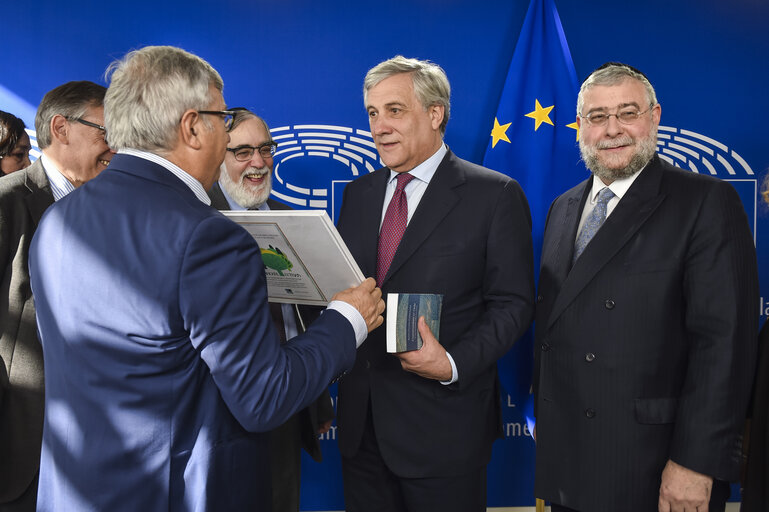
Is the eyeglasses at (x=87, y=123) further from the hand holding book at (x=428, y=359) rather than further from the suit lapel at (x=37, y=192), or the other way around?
the hand holding book at (x=428, y=359)

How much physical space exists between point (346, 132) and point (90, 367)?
2.46 m

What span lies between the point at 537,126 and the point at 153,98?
7.88 ft

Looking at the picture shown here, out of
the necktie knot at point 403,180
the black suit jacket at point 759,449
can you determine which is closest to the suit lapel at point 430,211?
the necktie knot at point 403,180

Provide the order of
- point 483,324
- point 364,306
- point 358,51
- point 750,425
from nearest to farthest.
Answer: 1. point 364,306
2. point 750,425
3. point 483,324
4. point 358,51

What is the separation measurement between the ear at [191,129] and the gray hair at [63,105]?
100cm

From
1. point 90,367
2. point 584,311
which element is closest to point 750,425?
point 584,311

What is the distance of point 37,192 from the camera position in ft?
6.59

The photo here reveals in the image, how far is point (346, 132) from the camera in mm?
3529

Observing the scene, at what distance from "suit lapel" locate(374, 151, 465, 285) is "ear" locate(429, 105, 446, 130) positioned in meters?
0.23

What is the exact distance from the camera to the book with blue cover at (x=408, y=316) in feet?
5.84

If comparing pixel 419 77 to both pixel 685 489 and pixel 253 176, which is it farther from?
pixel 685 489

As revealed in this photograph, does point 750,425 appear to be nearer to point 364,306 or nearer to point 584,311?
point 584,311

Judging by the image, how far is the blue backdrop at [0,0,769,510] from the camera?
11.4 ft

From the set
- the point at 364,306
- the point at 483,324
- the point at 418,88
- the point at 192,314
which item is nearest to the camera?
the point at 192,314
